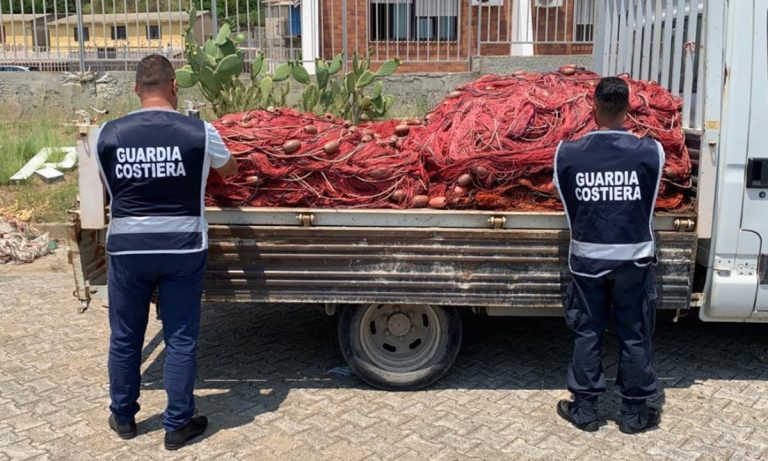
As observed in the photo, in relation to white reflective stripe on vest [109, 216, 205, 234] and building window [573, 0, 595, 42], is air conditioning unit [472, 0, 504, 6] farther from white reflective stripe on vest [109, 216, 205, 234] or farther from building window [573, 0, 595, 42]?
white reflective stripe on vest [109, 216, 205, 234]

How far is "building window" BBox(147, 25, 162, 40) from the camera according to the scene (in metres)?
10.7

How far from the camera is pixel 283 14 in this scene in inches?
447

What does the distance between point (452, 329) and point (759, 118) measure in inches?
79.5

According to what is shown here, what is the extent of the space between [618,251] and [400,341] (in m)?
1.40

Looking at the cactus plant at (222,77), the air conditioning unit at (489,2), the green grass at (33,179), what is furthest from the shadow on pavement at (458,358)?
the air conditioning unit at (489,2)

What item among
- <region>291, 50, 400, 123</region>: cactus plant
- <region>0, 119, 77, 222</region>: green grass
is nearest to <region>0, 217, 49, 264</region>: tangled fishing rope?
<region>0, 119, 77, 222</region>: green grass

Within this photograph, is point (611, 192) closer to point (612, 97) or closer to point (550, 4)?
point (612, 97)

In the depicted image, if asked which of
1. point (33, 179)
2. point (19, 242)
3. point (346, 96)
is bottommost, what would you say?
point (19, 242)

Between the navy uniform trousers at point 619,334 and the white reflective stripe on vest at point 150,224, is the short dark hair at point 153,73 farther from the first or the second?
the navy uniform trousers at point 619,334

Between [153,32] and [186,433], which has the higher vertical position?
[153,32]

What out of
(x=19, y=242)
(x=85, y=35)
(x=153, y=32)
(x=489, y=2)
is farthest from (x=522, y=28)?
(x=19, y=242)

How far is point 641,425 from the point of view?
4.02m

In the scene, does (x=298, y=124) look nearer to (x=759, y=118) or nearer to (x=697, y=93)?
(x=697, y=93)

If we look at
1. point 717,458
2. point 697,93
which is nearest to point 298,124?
point 697,93
